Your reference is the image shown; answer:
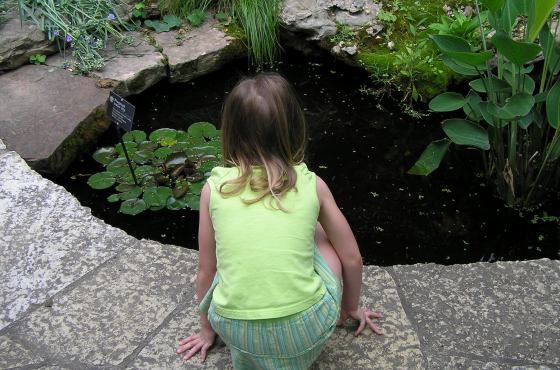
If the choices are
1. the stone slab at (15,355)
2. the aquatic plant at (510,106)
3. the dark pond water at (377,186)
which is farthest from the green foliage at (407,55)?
the stone slab at (15,355)

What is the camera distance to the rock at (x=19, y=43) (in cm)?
343

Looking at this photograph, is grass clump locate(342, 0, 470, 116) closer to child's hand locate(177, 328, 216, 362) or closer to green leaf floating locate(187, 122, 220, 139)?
green leaf floating locate(187, 122, 220, 139)

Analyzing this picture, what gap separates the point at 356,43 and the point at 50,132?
6.09 ft

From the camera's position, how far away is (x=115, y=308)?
1953 millimetres

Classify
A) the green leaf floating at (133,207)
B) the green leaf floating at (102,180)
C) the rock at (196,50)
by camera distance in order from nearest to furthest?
the green leaf floating at (133,207) → the green leaf floating at (102,180) → the rock at (196,50)

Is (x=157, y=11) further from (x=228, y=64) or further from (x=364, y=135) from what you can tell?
(x=364, y=135)

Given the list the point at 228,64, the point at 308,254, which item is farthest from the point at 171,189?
the point at 308,254

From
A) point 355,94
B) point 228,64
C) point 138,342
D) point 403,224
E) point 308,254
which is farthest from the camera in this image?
point 228,64

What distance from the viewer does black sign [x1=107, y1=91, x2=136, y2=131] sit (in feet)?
8.70

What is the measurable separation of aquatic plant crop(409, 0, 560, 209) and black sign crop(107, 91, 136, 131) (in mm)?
1232

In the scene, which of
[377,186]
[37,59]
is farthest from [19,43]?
[377,186]

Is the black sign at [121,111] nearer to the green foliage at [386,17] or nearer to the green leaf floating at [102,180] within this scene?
the green leaf floating at [102,180]

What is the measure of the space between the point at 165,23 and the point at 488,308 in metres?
2.81

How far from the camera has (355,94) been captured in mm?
3822
